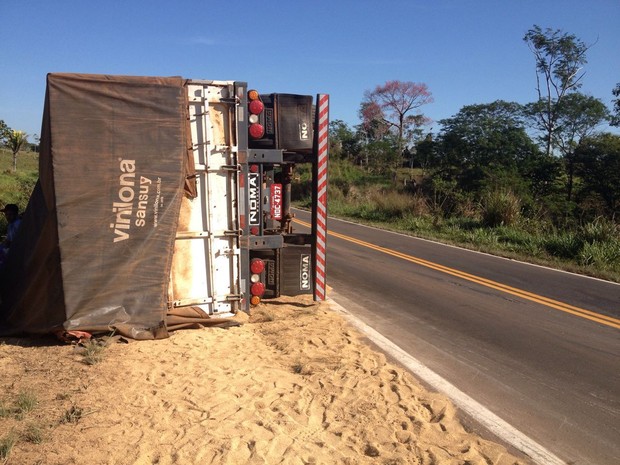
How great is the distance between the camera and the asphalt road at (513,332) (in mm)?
4219

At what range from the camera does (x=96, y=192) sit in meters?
5.25

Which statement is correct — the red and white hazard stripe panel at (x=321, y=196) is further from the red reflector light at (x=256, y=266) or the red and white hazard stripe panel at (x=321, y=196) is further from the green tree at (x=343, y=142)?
the green tree at (x=343, y=142)

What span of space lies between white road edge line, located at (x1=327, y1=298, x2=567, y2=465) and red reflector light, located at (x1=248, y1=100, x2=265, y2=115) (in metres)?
3.12

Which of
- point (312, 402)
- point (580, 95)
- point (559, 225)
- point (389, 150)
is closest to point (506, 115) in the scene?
point (580, 95)

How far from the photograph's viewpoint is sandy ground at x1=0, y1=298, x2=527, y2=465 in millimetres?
3365

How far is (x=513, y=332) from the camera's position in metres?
6.63

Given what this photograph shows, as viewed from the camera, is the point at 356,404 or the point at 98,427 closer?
the point at 98,427

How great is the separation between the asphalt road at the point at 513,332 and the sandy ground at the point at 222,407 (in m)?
0.72

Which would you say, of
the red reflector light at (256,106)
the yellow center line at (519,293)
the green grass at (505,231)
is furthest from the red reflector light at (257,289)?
the green grass at (505,231)

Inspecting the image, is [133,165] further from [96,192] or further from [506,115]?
[506,115]

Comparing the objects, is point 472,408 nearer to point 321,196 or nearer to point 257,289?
point 257,289

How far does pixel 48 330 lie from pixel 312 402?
3.00m

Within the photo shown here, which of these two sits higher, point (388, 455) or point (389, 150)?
point (389, 150)

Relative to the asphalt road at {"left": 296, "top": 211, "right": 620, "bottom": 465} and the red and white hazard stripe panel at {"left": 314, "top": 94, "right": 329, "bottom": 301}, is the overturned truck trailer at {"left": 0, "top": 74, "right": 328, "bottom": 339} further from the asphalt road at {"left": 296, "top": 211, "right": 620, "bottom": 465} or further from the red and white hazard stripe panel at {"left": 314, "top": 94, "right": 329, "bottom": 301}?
the asphalt road at {"left": 296, "top": 211, "right": 620, "bottom": 465}
